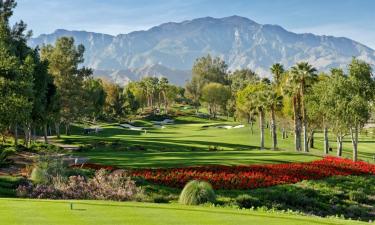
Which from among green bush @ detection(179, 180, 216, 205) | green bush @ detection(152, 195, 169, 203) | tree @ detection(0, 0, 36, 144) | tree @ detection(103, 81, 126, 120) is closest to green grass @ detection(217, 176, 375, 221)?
green bush @ detection(152, 195, 169, 203)

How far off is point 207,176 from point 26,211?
59.8ft

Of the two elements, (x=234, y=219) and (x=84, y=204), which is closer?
(x=234, y=219)

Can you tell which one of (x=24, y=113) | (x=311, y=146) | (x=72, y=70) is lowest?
(x=311, y=146)

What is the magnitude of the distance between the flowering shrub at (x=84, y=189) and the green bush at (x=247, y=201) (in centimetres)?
551

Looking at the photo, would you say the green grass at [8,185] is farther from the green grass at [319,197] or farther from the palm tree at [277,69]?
the palm tree at [277,69]

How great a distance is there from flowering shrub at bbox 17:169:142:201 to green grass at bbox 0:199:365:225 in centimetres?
634

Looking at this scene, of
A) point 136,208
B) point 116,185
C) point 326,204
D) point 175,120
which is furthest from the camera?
point 175,120

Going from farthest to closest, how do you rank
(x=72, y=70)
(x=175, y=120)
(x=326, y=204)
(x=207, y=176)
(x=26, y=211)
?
(x=175, y=120), (x=72, y=70), (x=207, y=176), (x=326, y=204), (x=26, y=211)

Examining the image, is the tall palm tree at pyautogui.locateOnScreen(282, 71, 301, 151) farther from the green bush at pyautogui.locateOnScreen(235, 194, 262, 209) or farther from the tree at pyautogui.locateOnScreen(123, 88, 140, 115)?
the tree at pyautogui.locateOnScreen(123, 88, 140, 115)

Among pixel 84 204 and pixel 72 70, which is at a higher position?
pixel 72 70

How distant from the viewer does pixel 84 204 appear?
53.3 feet

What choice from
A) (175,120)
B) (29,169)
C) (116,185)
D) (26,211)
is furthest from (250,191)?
(175,120)

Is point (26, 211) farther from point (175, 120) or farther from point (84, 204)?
point (175, 120)

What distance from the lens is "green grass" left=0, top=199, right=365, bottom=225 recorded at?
42.1 feet
